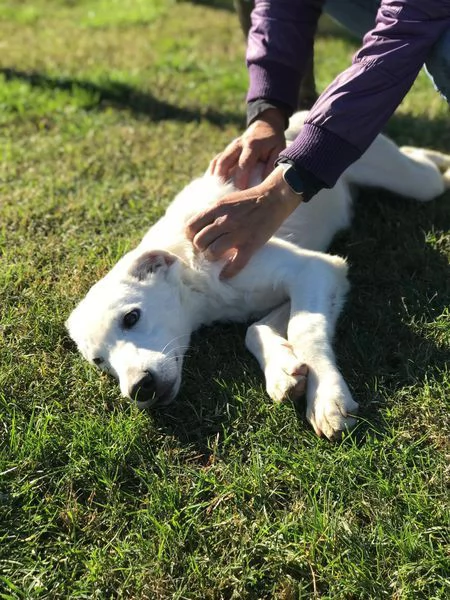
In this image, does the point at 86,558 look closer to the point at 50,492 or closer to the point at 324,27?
the point at 50,492

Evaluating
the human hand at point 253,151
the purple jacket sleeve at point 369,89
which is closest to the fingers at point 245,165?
the human hand at point 253,151

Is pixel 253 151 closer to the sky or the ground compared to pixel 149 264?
closer to the sky

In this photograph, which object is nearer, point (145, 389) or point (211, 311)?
point (145, 389)

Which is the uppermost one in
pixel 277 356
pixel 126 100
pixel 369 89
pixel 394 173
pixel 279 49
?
pixel 369 89

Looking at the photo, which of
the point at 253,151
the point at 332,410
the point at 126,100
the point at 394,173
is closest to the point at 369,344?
the point at 332,410

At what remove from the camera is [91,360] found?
3.31 metres

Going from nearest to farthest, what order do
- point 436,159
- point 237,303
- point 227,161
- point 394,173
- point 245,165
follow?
1. point 237,303
2. point 245,165
3. point 227,161
4. point 394,173
5. point 436,159

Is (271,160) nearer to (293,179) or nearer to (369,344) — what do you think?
(293,179)

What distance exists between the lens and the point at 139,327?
321 cm

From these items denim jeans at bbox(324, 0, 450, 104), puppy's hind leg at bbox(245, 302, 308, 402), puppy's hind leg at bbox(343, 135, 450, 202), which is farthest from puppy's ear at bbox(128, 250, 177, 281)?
denim jeans at bbox(324, 0, 450, 104)

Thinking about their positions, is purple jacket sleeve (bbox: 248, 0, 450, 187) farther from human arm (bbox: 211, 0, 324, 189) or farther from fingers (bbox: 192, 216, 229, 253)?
human arm (bbox: 211, 0, 324, 189)

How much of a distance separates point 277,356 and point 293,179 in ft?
2.85

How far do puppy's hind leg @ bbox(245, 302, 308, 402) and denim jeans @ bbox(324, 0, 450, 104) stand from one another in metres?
1.65

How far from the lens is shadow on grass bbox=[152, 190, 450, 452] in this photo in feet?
9.46
